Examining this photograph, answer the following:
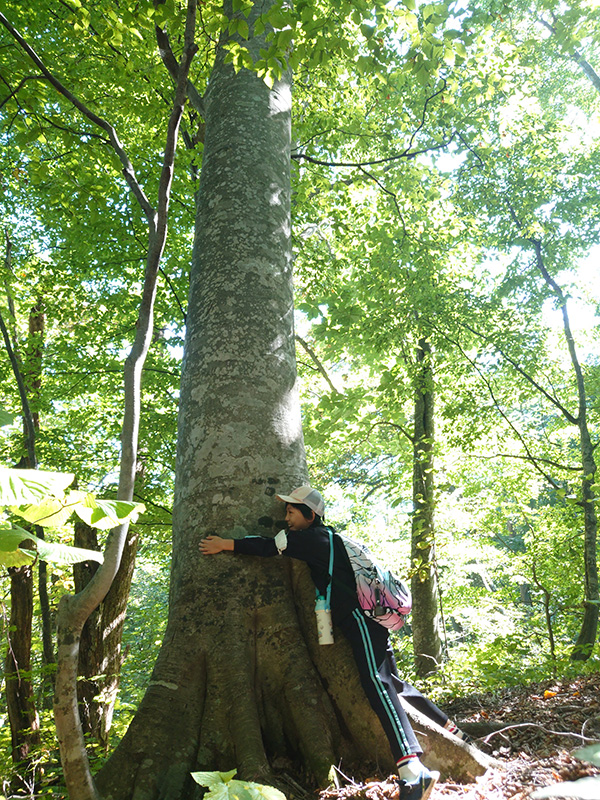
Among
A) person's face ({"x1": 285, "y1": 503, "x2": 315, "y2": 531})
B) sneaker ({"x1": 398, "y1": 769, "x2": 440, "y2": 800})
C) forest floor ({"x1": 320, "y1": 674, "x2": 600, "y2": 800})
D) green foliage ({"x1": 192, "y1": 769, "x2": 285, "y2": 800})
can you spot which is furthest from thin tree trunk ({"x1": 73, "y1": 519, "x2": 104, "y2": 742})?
green foliage ({"x1": 192, "y1": 769, "x2": 285, "y2": 800})

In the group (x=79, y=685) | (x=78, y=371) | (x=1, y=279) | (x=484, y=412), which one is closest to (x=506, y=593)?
(x=484, y=412)

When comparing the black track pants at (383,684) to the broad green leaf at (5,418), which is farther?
the black track pants at (383,684)

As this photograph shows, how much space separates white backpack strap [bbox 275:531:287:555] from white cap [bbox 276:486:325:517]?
20 cm

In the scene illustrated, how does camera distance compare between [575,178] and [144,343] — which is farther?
[575,178]

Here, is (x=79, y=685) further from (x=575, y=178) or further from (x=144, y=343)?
(x=575, y=178)

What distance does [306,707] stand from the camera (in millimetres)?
2342

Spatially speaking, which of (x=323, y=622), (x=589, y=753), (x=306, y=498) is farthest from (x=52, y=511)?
(x=323, y=622)

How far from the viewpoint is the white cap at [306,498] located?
266 cm

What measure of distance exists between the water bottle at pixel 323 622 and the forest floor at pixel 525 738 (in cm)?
60

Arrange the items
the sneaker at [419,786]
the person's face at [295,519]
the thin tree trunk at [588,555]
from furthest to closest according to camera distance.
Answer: the thin tree trunk at [588,555] → the person's face at [295,519] → the sneaker at [419,786]

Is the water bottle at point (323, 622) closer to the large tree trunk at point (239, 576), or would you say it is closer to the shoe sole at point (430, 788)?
the large tree trunk at point (239, 576)

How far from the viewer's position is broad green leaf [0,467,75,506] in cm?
90

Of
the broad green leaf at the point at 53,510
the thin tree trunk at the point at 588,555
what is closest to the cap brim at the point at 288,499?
the broad green leaf at the point at 53,510

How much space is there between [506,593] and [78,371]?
8.45 metres
